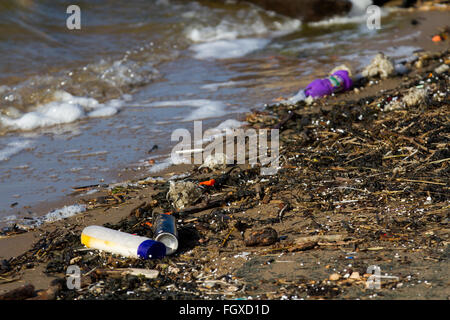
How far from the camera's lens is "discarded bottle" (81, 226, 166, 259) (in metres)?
3.19

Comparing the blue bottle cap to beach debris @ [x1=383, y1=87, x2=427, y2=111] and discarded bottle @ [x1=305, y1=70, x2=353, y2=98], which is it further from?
discarded bottle @ [x1=305, y1=70, x2=353, y2=98]

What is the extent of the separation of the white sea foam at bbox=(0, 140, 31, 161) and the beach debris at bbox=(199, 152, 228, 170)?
7.29 ft

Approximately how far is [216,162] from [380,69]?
3081mm

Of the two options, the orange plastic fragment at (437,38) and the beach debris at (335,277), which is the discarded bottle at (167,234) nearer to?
the beach debris at (335,277)

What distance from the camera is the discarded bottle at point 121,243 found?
3.19m

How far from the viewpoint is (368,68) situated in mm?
6707

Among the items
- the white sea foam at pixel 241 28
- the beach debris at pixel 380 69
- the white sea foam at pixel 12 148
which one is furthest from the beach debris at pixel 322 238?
the white sea foam at pixel 241 28

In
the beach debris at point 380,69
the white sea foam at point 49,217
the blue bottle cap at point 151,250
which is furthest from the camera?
the beach debris at point 380,69

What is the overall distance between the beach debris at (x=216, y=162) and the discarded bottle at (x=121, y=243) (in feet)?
4.19

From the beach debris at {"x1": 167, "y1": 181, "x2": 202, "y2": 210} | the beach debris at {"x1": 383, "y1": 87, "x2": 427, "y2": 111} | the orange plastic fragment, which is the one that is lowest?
the beach debris at {"x1": 167, "y1": 181, "x2": 202, "y2": 210}

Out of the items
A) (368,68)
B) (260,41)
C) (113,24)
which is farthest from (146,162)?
(113,24)

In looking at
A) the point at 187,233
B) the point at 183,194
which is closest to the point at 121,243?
the point at 187,233

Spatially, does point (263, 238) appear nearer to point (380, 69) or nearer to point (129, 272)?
point (129, 272)

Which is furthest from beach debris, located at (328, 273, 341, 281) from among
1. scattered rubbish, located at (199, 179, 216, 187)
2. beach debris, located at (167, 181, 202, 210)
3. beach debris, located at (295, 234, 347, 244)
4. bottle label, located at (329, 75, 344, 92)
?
bottle label, located at (329, 75, 344, 92)
